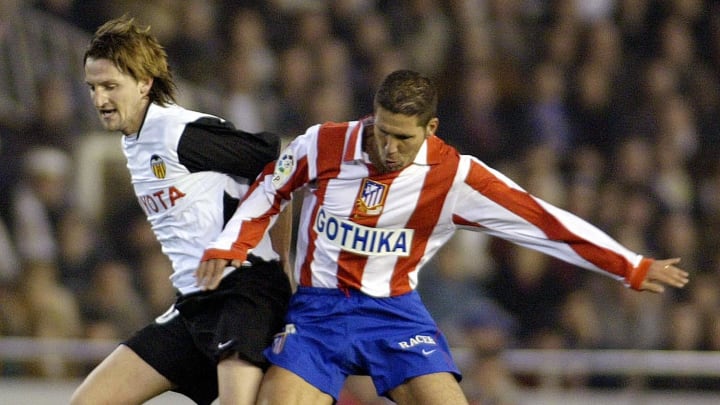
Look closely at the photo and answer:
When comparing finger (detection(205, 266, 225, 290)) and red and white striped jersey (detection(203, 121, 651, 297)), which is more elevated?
red and white striped jersey (detection(203, 121, 651, 297))

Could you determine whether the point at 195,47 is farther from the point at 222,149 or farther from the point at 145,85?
the point at 222,149

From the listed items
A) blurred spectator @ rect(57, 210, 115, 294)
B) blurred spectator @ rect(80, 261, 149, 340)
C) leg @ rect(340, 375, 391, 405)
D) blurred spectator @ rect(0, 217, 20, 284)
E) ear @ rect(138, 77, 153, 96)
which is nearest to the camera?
ear @ rect(138, 77, 153, 96)

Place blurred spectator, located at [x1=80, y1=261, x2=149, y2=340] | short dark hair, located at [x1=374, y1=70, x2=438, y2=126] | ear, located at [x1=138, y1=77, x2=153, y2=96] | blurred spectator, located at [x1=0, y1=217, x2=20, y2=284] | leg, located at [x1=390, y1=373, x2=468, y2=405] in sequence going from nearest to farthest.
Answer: short dark hair, located at [x1=374, y1=70, x2=438, y2=126], leg, located at [x1=390, y1=373, x2=468, y2=405], ear, located at [x1=138, y1=77, x2=153, y2=96], blurred spectator, located at [x1=80, y1=261, x2=149, y2=340], blurred spectator, located at [x1=0, y1=217, x2=20, y2=284]

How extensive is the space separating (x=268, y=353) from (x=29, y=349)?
2900 mm

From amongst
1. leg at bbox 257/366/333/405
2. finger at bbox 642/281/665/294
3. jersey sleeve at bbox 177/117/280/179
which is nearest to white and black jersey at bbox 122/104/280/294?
jersey sleeve at bbox 177/117/280/179

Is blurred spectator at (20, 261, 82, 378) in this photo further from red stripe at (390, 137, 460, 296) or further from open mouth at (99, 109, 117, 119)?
red stripe at (390, 137, 460, 296)

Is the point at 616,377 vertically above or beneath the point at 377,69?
beneath

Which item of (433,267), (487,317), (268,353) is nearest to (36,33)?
(433,267)

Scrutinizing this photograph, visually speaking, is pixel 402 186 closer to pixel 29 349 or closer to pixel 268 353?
pixel 268 353

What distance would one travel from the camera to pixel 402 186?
169 inches

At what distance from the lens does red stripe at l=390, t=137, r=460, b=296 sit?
4.29m

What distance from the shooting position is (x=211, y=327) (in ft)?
14.3

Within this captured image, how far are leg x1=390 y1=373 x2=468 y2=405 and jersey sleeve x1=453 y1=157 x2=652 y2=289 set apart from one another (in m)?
0.52

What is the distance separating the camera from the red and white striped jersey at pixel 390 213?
4.28m
